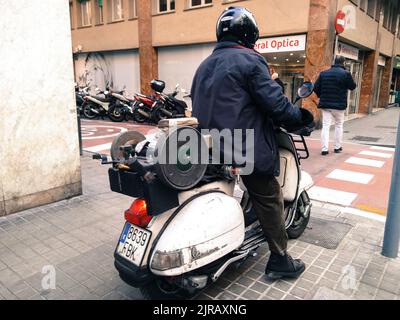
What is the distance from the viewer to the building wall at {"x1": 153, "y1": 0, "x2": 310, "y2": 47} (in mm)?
11203

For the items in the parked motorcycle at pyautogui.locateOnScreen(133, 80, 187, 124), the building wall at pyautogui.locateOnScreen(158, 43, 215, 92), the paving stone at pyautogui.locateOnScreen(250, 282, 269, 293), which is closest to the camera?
the paving stone at pyautogui.locateOnScreen(250, 282, 269, 293)

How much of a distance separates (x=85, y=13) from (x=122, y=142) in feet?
67.3

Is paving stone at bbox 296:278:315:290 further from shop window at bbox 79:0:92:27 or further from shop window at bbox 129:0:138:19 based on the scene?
shop window at bbox 79:0:92:27

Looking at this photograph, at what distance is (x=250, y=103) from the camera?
2.41m

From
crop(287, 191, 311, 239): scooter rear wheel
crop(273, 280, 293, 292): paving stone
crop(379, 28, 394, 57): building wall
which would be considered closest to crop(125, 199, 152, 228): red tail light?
crop(273, 280, 293, 292): paving stone

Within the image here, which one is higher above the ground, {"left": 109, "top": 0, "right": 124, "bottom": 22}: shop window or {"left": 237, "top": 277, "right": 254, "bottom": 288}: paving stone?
{"left": 109, "top": 0, "right": 124, "bottom": 22}: shop window

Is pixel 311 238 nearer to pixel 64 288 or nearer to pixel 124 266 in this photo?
pixel 124 266

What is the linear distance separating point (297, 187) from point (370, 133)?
8964mm

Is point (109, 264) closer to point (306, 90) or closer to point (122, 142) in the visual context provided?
point (122, 142)

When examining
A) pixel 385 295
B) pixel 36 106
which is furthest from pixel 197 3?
pixel 385 295

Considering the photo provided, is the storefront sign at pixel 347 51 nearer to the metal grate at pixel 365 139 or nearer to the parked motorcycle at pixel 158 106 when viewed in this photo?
the metal grate at pixel 365 139

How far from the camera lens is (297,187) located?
315cm

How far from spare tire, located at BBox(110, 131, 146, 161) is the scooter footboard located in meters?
0.61
